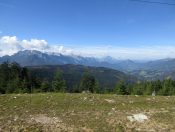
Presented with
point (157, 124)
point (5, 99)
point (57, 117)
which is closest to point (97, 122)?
point (57, 117)

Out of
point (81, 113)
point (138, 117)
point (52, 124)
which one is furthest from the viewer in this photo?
point (81, 113)

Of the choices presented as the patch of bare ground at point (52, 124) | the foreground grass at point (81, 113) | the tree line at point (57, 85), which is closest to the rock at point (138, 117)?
the foreground grass at point (81, 113)

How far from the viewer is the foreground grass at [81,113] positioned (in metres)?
18.5

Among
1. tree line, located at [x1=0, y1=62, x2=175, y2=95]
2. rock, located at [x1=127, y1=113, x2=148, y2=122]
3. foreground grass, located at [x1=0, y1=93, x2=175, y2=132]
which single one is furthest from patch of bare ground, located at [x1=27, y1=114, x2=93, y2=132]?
tree line, located at [x1=0, y1=62, x2=175, y2=95]

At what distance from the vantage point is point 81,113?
21.0 m

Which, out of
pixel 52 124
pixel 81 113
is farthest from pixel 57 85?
pixel 52 124

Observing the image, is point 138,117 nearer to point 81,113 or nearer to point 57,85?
point 81,113

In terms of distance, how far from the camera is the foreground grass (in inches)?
727

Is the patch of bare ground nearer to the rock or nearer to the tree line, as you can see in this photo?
the rock

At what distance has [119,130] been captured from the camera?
18.3m

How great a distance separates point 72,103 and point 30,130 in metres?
6.60

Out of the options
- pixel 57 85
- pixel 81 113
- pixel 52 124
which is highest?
pixel 81 113

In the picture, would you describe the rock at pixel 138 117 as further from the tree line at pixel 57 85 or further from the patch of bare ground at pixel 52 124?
the tree line at pixel 57 85

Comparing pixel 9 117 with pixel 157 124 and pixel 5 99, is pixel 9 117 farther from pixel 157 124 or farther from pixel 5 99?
pixel 157 124
